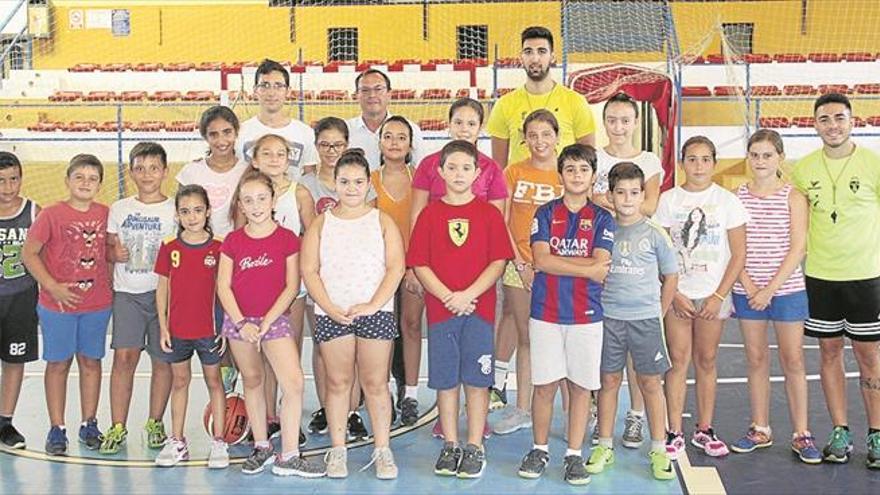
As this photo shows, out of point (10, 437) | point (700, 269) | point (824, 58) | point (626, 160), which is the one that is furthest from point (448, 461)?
point (824, 58)

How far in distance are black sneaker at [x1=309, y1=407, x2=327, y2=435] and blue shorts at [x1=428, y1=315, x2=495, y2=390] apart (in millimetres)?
1016

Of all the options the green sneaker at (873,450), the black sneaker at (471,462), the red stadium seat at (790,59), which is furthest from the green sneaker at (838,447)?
the red stadium seat at (790,59)

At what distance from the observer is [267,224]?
473 centimetres

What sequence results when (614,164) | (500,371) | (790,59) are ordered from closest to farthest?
(614,164), (500,371), (790,59)

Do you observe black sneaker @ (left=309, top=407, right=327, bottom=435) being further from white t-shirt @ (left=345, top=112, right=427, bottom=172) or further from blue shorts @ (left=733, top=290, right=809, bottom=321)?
blue shorts @ (left=733, top=290, right=809, bottom=321)

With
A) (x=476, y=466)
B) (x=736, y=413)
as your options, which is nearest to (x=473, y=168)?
(x=476, y=466)

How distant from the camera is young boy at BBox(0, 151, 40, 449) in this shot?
16.8 feet

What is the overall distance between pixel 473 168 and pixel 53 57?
19.3 metres

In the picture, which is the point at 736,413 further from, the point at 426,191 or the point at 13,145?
the point at 13,145

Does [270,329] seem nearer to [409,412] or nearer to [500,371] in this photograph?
[409,412]

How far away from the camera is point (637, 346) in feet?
15.2

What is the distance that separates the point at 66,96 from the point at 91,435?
14995 millimetres

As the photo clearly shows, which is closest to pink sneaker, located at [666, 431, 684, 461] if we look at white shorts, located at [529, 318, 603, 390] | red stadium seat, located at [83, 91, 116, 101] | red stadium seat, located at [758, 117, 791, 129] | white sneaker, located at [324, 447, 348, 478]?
white shorts, located at [529, 318, 603, 390]

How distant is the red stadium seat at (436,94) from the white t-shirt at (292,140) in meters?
12.0
